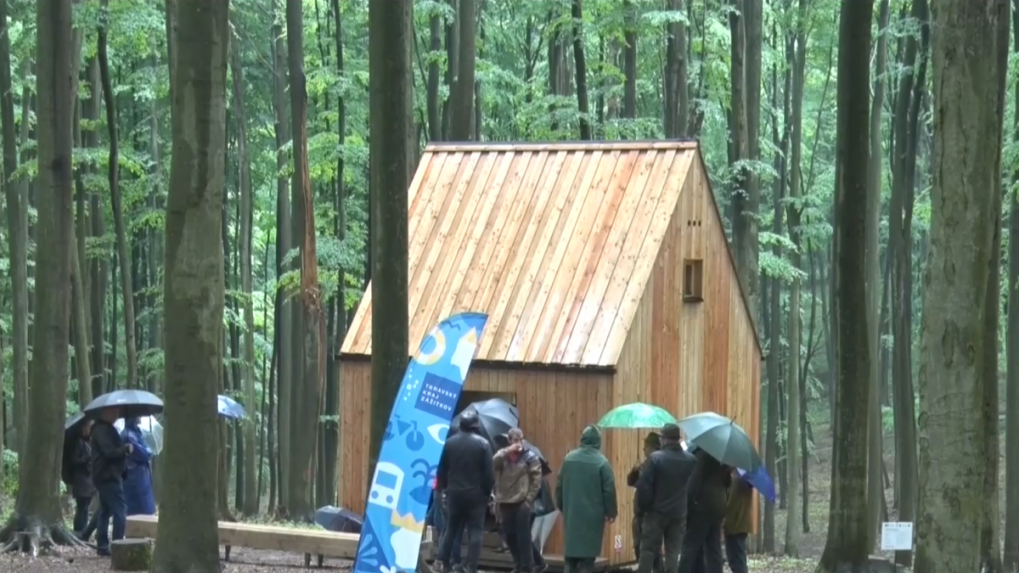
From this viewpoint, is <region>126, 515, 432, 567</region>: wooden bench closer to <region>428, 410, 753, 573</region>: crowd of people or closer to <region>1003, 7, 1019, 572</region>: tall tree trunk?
<region>428, 410, 753, 573</region>: crowd of people

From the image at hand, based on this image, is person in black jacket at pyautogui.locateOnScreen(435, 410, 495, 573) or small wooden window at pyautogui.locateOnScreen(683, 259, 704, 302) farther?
small wooden window at pyautogui.locateOnScreen(683, 259, 704, 302)

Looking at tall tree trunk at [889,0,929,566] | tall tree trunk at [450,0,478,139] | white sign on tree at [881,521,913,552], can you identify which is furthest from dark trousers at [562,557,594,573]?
tall tree trunk at [889,0,929,566]

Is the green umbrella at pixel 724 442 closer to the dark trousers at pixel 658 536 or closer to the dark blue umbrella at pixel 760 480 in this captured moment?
the dark blue umbrella at pixel 760 480

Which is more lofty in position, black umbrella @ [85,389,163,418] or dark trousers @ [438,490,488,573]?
black umbrella @ [85,389,163,418]

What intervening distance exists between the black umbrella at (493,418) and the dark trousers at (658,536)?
2548 millimetres

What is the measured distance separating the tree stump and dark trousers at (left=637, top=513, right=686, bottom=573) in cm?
500

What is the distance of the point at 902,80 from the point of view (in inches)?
892

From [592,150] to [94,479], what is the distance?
25.3 feet

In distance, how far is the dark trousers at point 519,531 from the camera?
13648 mm

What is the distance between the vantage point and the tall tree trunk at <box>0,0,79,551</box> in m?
14.0

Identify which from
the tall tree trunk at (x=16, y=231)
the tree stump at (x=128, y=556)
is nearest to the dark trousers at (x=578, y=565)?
the tree stump at (x=128, y=556)

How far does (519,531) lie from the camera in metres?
13.8

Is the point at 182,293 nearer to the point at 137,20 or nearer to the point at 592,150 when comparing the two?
the point at 592,150

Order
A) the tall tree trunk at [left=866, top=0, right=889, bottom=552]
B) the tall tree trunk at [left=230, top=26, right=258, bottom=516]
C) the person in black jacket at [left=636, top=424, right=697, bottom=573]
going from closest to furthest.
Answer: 1. the person in black jacket at [left=636, top=424, right=697, bottom=573]
2. the tall tree trunk at [left=866, top=0, right=889, bottom=552]
3. the tall tree trunk at [left=230, top=26, right=258, bottom=516]
